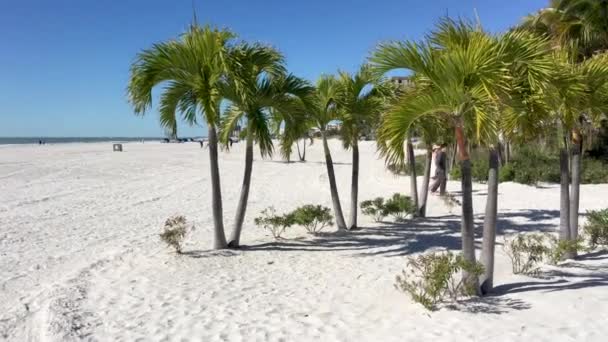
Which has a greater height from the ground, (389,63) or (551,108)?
(389,63)

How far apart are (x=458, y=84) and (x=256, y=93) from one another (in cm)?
368

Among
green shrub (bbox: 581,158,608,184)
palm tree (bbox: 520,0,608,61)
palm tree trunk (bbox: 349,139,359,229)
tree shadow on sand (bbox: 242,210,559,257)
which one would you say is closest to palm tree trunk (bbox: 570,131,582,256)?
tree shadow on sand (bbox: 242,210,559,257)

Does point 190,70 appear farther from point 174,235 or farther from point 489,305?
point 489,305

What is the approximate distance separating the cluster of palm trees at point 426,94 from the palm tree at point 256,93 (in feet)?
0.06

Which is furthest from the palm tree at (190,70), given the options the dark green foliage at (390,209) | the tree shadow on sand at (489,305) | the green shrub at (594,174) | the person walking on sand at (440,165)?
the green shrub at (594,174)

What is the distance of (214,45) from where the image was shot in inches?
254

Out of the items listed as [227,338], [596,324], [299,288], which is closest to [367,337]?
[227,338]

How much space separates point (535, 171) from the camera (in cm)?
1741

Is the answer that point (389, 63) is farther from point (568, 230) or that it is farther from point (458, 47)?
point (568, 230)

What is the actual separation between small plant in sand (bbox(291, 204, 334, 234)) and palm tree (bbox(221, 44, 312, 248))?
5.10 ft

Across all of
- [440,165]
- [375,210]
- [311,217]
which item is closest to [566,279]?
[311,217]

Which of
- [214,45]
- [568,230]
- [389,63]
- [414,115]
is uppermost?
[214,45]

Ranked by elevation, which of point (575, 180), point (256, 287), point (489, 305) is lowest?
point (256, 287)

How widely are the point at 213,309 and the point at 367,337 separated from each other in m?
1.76
